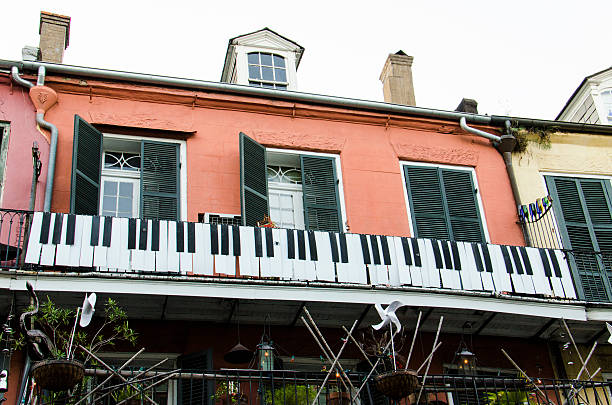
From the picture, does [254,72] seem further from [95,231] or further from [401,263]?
[95,231]

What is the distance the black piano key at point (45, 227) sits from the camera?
380 inches

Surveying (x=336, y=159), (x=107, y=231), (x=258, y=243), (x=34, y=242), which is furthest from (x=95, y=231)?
(x=336, y=159)

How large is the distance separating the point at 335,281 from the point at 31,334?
12.8 feet

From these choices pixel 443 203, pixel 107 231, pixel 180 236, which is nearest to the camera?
pixel 107 231

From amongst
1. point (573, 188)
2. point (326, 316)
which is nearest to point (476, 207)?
point (573, 188)

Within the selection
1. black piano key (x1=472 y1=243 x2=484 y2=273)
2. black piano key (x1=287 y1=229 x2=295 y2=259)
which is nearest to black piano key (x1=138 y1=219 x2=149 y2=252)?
black piano key (x1=287 y1=229 x2=295 y2=259)

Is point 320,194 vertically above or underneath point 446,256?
above

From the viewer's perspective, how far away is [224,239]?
406 inches

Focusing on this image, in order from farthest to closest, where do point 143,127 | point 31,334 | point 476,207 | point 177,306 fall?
point 476,207, point 143,127, point 177,306, point 31,334

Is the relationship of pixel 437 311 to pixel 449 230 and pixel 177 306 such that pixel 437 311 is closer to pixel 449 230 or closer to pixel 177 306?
pixel 449 230

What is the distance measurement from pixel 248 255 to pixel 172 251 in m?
0.93

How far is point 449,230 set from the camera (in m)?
12.3

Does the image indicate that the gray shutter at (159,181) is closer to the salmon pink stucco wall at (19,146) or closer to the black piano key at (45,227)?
the salmon pink stucco wall at (19,146)

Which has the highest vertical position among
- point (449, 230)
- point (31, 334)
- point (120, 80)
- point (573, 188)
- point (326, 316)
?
point (120, 80)
